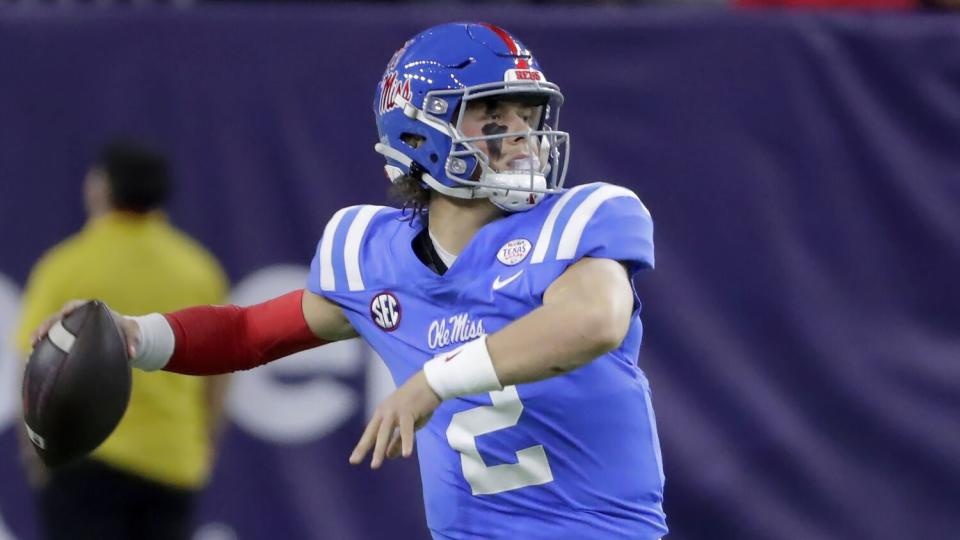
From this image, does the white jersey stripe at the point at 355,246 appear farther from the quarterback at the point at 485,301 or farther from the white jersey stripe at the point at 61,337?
the white jersey stripe at the point at 61,337

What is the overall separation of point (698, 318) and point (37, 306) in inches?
84.8

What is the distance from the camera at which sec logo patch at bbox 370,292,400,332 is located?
3.14 meters

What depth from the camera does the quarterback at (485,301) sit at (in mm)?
2893

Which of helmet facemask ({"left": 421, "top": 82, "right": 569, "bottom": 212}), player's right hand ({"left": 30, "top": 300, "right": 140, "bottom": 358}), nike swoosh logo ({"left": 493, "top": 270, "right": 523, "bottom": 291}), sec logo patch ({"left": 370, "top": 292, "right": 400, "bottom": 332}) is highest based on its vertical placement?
helmet facemask ({"left": 421, "top": 82, "right": 569, "bottom": 212})

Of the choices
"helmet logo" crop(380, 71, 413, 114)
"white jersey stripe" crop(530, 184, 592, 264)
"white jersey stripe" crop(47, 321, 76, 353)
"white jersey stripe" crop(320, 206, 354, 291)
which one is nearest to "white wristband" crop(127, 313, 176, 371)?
"white jersey stripe" crop(47, 321, 76, 353)

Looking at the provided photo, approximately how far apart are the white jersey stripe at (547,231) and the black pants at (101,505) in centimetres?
233

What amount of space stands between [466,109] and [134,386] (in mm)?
2104

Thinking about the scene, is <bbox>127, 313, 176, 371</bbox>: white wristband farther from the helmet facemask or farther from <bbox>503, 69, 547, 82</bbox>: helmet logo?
<bbox>503, 69, 547, 82</bbox>: helmet logo

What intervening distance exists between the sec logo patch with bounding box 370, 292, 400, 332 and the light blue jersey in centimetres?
5

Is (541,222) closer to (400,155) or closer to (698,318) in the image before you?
(400,155)

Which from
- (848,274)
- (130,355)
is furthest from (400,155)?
(848,274)

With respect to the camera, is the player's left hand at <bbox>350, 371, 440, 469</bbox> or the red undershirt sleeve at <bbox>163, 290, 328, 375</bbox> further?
the red undershirt sleeve at <bbox>163, 290, 328, 375</bbox>

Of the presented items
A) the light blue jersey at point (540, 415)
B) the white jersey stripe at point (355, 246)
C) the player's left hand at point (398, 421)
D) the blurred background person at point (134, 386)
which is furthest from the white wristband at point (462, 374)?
the blurred background person at point (134, 386)

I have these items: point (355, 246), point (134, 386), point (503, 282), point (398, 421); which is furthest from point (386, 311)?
point (134, 386)
